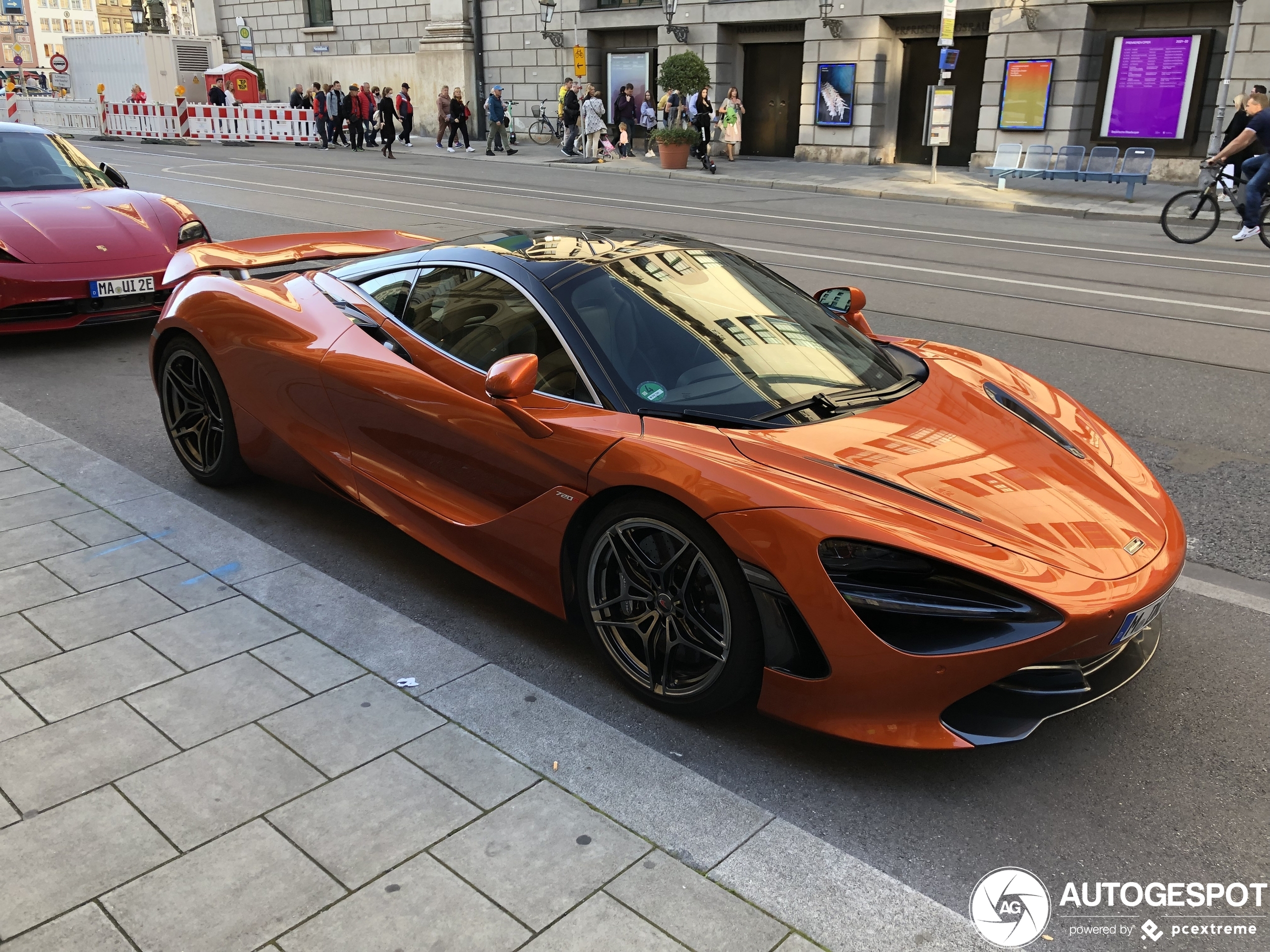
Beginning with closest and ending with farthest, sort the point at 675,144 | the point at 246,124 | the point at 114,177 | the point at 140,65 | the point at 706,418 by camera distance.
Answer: the point at 706,418, the point at 114,177, the point at 675,144, the point at 246,124, the point at 140,65

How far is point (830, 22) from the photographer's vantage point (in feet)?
88.2

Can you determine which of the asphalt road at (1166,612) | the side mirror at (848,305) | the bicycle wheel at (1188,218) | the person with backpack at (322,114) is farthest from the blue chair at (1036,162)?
the person with backpack at (322,114)

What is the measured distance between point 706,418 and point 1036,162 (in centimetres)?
2084

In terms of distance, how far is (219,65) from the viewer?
4203 cm

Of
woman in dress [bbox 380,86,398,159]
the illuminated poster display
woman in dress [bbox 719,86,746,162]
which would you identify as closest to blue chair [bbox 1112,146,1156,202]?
the illuminated poster display

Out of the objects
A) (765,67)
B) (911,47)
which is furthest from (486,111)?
(911,47)

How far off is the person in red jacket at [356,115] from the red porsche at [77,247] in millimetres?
24794

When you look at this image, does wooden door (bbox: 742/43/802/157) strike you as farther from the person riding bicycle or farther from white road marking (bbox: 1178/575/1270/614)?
white road marking (bbox: 1178/575/1270/614)

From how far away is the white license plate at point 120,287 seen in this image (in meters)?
7.20

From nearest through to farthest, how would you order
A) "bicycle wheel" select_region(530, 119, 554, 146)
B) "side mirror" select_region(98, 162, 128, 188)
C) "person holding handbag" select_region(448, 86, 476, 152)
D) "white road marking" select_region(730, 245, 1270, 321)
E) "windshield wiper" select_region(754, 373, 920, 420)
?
"windshield wiper" select_region(754, 373, 920, 420)
"side mirror" select_region(98, 162, 128, 188)
"white road marking" select_region(730, 245, 1270, 321)
"person holding handbag" select_region(448, 86, 476, 152)
"bicycle wheel" select_region(530, 119, 554, 146)

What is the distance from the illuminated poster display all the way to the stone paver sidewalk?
2390 cm

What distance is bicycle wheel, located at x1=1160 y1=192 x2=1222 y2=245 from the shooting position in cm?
1477

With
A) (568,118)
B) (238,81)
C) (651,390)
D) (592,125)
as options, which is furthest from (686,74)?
(651,390)

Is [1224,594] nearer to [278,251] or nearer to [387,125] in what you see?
[278,251]
